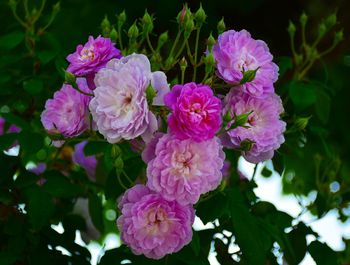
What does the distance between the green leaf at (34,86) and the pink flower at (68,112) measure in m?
0.22

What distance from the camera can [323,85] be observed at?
1.49 m

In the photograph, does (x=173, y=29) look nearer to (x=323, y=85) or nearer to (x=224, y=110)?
(x=323, y=85)

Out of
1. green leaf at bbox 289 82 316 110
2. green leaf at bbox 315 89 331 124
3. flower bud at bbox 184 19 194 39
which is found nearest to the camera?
flower bud at bbox 184 19 194 39

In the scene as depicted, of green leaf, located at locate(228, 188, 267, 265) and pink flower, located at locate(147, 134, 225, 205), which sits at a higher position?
pink flower, located at locate(147, 134, 225, 205)

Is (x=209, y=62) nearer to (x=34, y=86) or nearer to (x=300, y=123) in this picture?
(x=300, y=123)

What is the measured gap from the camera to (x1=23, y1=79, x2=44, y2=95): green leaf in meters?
1.36

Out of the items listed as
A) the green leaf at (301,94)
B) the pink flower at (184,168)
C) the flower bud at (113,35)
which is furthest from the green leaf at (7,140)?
the green leaf at (301,94)

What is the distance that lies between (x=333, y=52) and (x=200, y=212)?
1.19 m

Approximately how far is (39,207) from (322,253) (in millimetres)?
473

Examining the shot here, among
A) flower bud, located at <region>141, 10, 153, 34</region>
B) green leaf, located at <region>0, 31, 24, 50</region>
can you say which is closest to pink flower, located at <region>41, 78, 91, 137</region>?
flower bud, located at <region>141, 10, 153, 34</region>

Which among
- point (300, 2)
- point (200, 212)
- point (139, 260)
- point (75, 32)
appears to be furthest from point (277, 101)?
point (300, 2)

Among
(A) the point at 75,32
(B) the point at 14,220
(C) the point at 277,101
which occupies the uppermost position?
(C) the point at 277,101

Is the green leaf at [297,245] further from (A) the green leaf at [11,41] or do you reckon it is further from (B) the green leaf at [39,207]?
(A) the green leaf at [11,41]

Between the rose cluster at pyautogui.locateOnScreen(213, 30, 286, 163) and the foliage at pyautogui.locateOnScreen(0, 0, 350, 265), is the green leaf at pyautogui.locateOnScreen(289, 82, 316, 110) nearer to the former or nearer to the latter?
the foliage at pyautogui.locateOnScreen(0, 0, 350, 265)
